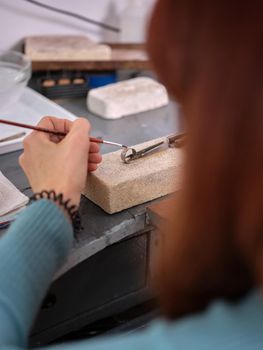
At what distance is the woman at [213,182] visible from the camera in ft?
1.31

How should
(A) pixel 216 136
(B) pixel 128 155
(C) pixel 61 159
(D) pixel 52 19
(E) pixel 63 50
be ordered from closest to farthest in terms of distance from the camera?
(A) pixel 216 136
(C) pixel 61 159
(B) pixel 128 155
(E) pixel 63 50
(D) pixel 52 19

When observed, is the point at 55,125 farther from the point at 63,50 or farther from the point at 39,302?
the point at 63,50

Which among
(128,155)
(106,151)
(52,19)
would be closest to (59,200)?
(128,155)

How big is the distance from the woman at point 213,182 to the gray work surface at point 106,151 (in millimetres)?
72

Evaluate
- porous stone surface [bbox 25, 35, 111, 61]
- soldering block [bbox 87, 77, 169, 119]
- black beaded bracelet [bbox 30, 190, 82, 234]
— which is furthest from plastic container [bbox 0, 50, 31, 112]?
black beaded bracelet [bbox 30, 190, 82, 234]

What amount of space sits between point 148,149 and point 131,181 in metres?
0.11

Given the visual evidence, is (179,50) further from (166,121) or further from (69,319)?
(166,121)

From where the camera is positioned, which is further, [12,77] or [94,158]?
[12,77]

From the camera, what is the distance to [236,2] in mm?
399

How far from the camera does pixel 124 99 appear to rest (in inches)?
48.9

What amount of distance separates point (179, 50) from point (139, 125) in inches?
30.3

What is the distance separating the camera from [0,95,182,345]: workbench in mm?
815

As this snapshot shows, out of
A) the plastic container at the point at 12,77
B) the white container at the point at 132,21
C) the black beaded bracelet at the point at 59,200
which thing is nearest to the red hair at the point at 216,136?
the black beaded bracelet at the point at 59,200

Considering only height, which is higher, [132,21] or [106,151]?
[132,21]
